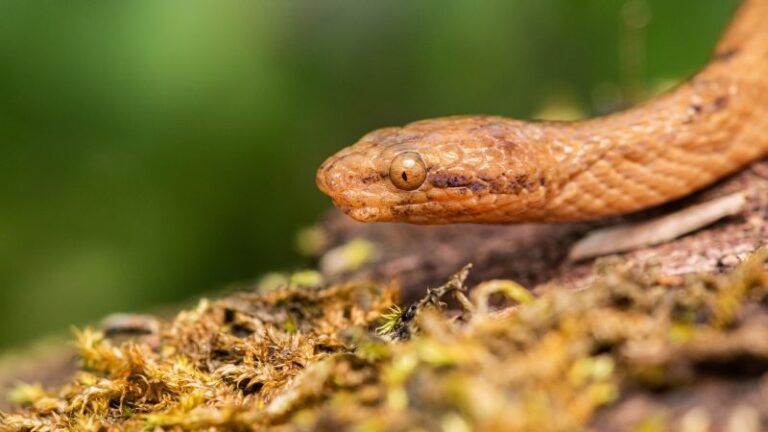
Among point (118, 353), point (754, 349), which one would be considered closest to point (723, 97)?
point (754, 349)

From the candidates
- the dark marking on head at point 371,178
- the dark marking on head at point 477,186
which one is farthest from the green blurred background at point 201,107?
the dark marking on head at point 371,178

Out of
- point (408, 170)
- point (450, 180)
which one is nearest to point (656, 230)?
point (450, 180)

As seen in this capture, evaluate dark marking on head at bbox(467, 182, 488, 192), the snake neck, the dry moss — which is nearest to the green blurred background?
the snake neck

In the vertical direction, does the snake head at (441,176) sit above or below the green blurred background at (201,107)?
below

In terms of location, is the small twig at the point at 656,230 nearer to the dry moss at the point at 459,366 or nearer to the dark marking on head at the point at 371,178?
the dry moss at the point at 459,366

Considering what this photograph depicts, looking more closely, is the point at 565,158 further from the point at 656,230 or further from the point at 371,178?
the point at 371,178

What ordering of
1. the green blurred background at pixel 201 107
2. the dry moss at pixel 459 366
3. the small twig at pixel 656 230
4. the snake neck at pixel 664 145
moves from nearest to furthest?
the dry moss at pixel 459 366 < the small twig at pixel 656 230 < the snake neck at pixel 664 145 < the green blurred background at pixel 201 107

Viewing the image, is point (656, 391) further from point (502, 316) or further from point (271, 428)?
point (271, 428)
